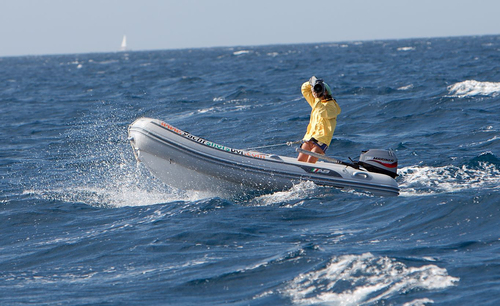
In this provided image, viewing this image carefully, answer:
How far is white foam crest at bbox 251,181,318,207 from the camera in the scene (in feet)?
28.4

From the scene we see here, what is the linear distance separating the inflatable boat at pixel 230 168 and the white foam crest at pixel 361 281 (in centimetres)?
314

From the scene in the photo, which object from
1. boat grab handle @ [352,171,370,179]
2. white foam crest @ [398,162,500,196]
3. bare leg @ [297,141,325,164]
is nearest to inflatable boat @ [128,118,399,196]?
boat grab handle @ [352,171,370,179]

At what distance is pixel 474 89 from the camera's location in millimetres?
20547

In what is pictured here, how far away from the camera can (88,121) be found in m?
18.6

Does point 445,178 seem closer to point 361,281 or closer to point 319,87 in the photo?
point 319,87

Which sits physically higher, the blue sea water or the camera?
the camera

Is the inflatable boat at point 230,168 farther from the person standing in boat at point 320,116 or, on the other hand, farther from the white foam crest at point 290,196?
the person standing in boat at point 320,116

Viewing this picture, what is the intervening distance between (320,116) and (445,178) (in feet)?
7.09

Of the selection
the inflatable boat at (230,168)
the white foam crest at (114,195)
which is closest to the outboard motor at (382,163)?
the inflatable boat at (230,168)

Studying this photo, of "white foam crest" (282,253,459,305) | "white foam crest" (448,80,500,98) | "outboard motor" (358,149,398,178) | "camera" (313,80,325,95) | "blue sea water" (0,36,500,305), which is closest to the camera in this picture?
"white foam crest" (282,253,459,305)

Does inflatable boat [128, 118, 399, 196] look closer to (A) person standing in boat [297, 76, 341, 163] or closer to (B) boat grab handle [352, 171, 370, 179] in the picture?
(B) boat grab handle [352, 171, 370, 179]

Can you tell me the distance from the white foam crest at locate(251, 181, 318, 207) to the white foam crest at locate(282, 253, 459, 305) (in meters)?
2.67

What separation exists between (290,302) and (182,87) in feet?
83.2

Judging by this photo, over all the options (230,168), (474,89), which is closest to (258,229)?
(230,168)
